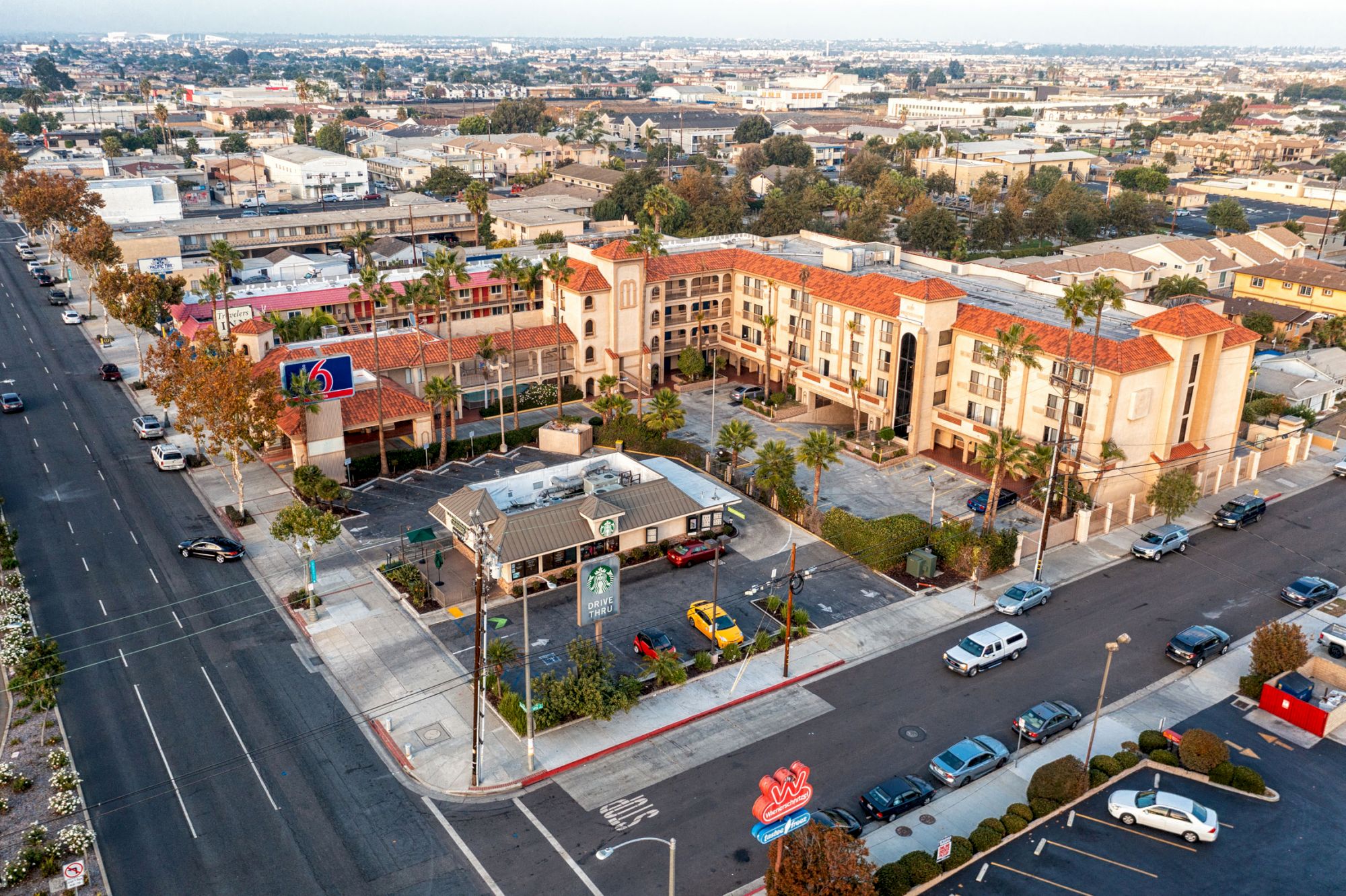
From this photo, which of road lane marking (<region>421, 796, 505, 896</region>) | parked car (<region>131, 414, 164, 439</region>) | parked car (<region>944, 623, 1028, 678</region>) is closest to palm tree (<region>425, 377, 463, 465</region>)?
parked car (<region>131, 414, 164, 439</region>)

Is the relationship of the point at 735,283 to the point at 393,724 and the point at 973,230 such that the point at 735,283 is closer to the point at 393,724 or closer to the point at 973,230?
→ the point at 393,724

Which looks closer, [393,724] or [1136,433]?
[393,724]

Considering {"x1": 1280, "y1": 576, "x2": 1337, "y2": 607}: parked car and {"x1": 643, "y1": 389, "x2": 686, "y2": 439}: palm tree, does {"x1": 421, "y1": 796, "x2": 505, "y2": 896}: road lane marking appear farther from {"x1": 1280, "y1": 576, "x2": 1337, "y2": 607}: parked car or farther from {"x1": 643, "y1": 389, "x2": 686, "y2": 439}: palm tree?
{"x1": 1280, "y1": 576, "x2": 1337, "y2": 607}: parked car

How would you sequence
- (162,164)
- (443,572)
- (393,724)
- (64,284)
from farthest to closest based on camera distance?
1. (162,164)
2. (64,284)
3. (443,572)
4. (393,724)

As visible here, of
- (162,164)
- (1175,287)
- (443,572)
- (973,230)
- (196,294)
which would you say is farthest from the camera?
(162,164)

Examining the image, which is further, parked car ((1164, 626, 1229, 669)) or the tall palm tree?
the tall palm tree

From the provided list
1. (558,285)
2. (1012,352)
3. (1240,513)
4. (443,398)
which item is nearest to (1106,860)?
(1012,352)

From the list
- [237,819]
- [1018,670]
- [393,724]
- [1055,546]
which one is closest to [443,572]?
[393,724]

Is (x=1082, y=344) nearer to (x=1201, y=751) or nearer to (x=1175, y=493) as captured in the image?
(x=1175, y=493)
